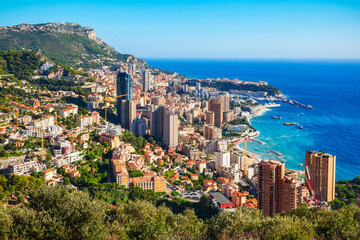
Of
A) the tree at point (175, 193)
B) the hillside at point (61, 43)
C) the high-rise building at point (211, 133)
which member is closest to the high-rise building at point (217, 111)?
the high-rise building at point (211, 133)

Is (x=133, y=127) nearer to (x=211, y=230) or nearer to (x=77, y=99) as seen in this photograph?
(x=77, y=99)

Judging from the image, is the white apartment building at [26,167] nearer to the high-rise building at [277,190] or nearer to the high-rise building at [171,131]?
the high-rise building at [277,190]

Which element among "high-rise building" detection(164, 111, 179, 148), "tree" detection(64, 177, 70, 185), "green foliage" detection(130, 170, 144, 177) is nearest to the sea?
"high-rise building" detection(164, 111, 179, 148)

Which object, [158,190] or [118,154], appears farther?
[118,154]

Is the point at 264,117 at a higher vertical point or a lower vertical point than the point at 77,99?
lower

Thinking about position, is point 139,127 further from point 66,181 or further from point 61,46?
point 61,46

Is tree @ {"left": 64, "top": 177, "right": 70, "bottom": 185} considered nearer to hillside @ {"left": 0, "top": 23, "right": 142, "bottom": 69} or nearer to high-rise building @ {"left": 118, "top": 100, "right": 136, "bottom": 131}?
high-rise building @ {"left": 118, "top": 100, "right": 136, "bottom": 131}

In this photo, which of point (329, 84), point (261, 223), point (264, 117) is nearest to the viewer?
point (261, 223)

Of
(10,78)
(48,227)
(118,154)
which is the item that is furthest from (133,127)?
(48,227)
